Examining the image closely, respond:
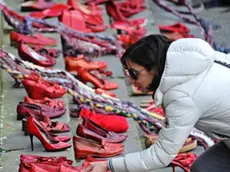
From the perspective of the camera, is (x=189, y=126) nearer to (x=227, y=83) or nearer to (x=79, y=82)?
(x=227, y=83)

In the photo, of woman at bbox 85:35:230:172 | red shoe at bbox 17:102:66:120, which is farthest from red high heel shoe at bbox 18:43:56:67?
woman at bbox 85:35:230:172

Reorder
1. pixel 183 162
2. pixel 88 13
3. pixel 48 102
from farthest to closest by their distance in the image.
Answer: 1. pixel 88 13
2. pixel 48 102
3. pixel 183 162

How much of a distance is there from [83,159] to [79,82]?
67 cm

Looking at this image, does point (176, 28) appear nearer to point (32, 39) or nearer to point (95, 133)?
point (32, 39)

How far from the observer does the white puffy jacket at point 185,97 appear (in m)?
2.88

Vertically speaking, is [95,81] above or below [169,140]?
below

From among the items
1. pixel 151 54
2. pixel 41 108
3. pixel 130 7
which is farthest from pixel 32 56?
pixel 151 54

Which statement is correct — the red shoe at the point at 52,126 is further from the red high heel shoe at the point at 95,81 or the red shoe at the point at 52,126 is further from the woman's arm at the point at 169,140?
the woman's arm at the point at 169,140

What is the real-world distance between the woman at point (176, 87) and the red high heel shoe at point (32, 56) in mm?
1710

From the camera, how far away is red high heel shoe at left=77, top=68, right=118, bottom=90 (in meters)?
4.61

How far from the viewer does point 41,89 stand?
4176 mm

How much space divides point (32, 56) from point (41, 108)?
2.17ft

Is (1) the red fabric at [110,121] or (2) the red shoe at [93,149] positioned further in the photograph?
(1) the red fabric at [110,121]

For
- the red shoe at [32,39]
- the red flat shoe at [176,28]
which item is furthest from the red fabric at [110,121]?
the red flat shoe at [176,28]
